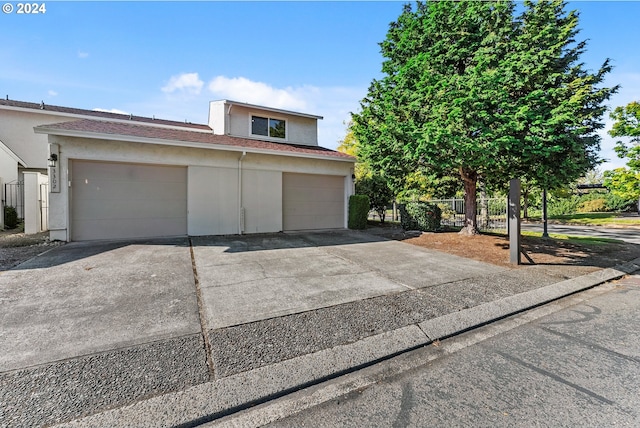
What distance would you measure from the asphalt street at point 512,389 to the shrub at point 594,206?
36232mm

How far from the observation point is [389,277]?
17.1 ft

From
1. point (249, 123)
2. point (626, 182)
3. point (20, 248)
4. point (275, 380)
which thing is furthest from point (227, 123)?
point (626, 182)

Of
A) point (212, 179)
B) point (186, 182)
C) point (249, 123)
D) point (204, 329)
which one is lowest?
point (204, 329)

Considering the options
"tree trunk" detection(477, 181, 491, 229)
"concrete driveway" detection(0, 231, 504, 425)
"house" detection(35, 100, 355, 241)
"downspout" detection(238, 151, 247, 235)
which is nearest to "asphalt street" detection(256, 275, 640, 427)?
"concrete driveway" detection(0, 231, 504, 425)

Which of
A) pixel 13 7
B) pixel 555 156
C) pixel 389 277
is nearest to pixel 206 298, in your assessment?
pixel 389 277

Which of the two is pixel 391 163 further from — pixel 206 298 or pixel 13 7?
pixel 13 7

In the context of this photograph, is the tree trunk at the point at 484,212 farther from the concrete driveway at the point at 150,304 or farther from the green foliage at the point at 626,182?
the green foliage at the point at 626,182

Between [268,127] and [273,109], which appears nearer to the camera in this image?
[273,109]

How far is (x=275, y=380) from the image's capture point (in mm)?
2348

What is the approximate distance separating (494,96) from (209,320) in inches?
300

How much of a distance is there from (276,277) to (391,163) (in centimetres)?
572

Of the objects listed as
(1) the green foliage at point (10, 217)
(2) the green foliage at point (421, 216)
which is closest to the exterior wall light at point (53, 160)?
(1) the green foliage at point (10, 217)

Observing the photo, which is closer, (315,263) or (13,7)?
(315,263)

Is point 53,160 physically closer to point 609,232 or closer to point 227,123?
point 227,123
